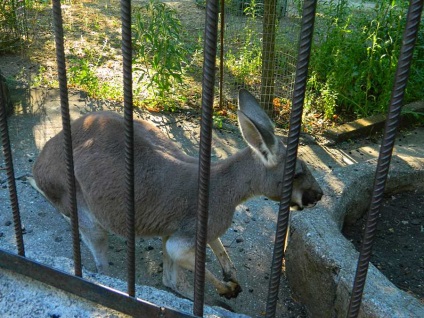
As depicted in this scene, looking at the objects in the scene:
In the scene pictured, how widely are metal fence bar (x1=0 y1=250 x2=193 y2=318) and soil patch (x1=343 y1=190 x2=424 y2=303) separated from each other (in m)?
1.85

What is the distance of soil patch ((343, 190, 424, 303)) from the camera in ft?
11.6

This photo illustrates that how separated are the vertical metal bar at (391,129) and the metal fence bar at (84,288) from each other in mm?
766

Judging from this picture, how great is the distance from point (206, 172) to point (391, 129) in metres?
0.69

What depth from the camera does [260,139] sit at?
2.96 metres

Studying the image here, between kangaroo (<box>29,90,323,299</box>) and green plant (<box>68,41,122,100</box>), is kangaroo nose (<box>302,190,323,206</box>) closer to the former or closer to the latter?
kangaroo (<box>29,90,323,299</box>)

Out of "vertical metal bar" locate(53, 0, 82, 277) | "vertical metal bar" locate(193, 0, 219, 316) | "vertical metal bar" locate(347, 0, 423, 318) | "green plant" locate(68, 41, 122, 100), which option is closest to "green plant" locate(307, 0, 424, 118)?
"green plant" locate(68, 41, 122, 100)

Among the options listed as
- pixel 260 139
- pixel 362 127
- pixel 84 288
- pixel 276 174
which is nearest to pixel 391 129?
pixel 260 139

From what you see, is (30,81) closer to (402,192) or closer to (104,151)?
(104,151)

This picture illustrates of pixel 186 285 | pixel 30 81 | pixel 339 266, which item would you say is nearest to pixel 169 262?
pixel 186 285

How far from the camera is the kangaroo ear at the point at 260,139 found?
107 inches

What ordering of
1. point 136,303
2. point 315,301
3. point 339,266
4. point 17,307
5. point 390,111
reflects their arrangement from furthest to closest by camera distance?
point 315,301 < point 339,266 < point 17,307 < point 136,303 < point 390,111

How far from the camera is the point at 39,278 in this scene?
102 inches

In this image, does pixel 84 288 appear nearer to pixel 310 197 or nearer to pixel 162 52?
pixel 310 197

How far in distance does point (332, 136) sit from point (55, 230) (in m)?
3.48
